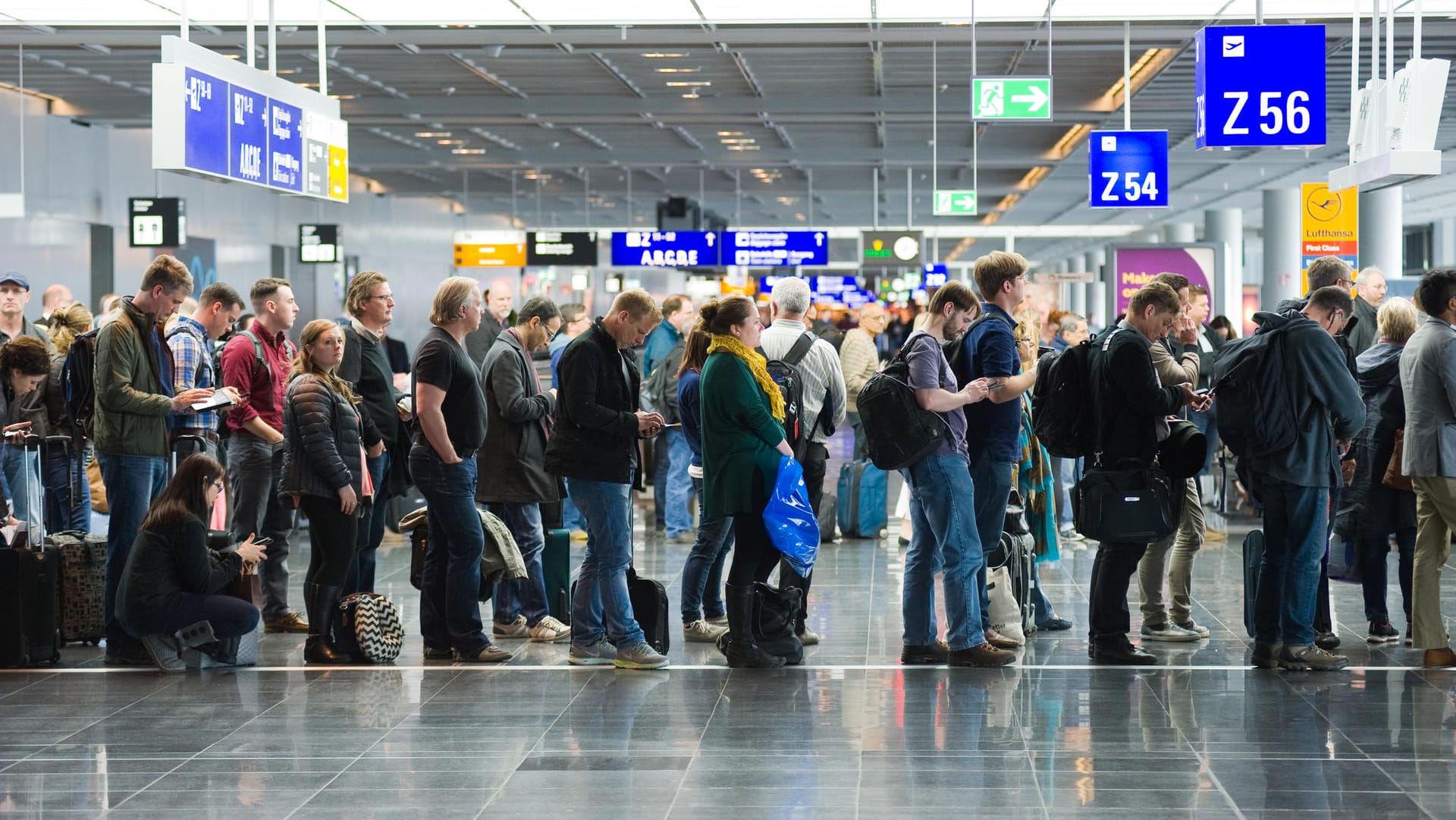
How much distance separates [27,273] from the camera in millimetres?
16391

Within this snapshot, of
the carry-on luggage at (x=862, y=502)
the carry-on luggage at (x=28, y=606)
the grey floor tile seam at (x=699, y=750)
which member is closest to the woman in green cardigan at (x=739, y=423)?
the grey floor tile seam at (x=699, y=750)

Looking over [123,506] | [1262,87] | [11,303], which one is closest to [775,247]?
[1262,87]

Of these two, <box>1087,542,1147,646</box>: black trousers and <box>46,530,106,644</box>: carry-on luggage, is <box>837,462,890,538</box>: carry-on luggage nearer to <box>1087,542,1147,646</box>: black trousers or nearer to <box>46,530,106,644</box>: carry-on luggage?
<box>1087,542,1147,646</box>: black trousers

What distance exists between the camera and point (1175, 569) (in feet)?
A: 24.2

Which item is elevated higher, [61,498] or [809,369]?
[809,369]

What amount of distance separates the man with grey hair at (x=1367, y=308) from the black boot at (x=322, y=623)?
6.06 m

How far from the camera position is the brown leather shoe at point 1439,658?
6.46m

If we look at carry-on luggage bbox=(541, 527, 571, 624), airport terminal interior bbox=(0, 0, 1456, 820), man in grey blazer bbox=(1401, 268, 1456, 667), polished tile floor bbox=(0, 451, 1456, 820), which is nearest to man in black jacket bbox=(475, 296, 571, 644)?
carry-on luggage bbox=(541, 527, 571, 624)

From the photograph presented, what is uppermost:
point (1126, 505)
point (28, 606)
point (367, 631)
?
point (1126, 505)

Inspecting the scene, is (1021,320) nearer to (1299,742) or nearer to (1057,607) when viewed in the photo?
(1057,607)

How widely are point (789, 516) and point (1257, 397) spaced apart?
6.38 feet

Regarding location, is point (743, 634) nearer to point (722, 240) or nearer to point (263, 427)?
point (263, 427)

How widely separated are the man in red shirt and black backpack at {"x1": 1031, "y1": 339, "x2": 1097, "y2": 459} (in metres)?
3.58

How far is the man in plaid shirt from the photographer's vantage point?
7.21m
